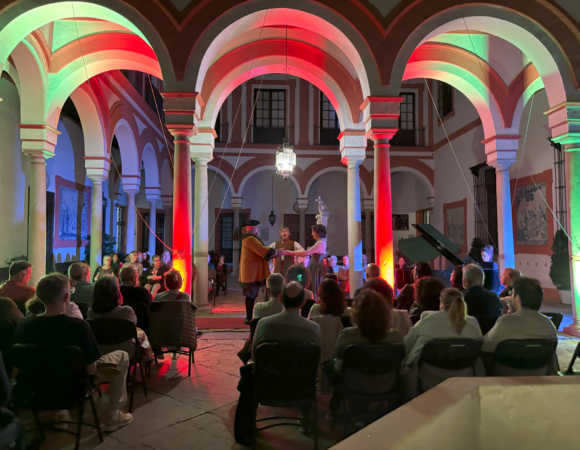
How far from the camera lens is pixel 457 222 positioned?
1302 centimetres

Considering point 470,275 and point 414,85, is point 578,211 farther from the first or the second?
point 414,85

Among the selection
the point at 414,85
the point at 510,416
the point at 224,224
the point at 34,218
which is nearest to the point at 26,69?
the point at 34,218

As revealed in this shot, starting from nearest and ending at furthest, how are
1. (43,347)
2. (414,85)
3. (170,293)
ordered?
(43,347) < (170,293) < (414,85)

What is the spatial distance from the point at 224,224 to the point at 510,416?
14882 millimetres

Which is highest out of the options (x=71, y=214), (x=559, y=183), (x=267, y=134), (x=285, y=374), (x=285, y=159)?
(x=267, y=134)

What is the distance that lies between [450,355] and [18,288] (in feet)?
11.3

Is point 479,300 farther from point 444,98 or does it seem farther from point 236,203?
point 444,98

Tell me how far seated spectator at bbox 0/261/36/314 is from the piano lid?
183 inches

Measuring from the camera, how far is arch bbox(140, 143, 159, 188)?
1305 cm

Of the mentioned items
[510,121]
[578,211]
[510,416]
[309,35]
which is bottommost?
[510,416]

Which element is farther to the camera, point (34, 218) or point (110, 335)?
A: point (34, 218)

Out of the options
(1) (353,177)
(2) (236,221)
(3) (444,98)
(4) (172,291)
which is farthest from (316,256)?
(3) (444,98)

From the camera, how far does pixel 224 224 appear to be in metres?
16.3

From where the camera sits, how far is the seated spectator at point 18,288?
10.9ft
